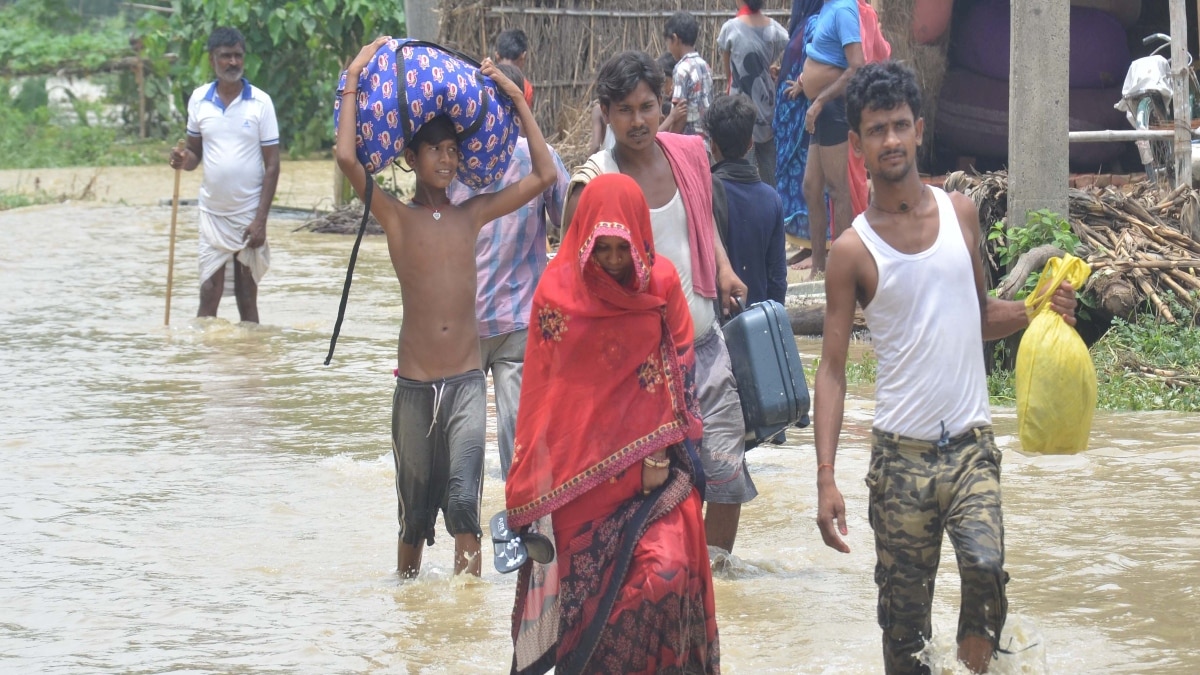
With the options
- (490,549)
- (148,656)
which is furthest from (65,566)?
(490,549)

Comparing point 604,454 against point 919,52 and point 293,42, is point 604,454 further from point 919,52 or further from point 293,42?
point 293,42

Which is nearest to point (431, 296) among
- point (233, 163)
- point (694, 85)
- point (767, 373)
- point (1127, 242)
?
point (767, 373)

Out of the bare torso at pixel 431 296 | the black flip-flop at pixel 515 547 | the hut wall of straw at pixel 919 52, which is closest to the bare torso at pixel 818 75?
the hut wall of straw at pixel 919 52

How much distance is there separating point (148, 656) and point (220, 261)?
19.5 ft

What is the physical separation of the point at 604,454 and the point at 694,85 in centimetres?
723

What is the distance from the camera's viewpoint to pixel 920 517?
3793mm

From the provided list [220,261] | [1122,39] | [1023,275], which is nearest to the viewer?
[1023,275]

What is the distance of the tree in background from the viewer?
17781 mm

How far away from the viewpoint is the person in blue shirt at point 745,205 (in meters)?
5.61

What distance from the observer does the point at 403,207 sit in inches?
197

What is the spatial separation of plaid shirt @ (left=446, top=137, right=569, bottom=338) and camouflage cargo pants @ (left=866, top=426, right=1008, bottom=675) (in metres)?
2.07

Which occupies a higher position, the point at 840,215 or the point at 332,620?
the point at 840,215

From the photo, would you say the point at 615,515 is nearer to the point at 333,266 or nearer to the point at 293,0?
the point at 333,266

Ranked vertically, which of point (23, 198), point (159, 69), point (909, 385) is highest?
point (159, 69)
